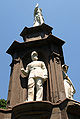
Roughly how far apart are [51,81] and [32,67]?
1.26 meters

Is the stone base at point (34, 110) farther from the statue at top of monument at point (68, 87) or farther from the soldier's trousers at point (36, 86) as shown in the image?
the statue at top of monument at point (68, 87)

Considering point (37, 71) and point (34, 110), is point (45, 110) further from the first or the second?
point (37, 71)

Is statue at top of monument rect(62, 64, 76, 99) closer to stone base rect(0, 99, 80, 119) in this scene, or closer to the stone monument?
the stone monument

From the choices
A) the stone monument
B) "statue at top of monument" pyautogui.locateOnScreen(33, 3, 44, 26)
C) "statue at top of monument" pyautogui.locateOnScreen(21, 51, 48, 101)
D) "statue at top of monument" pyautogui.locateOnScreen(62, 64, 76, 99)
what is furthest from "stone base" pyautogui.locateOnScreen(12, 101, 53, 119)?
"statue at top of monument" pyautogui.locateOnScreen(33, 3, 44, 26)

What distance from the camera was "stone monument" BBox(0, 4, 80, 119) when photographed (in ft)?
23.1

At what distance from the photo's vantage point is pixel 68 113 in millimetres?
6867

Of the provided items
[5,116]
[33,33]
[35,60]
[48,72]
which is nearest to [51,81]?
[48,72]

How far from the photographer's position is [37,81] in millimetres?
8336

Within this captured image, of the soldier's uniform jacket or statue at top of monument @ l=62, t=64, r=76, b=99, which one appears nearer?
the soldier's uniform jacket

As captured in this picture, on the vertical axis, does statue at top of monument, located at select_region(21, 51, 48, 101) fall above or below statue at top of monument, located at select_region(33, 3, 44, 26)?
below

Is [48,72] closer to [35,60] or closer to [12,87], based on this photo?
[35,60]

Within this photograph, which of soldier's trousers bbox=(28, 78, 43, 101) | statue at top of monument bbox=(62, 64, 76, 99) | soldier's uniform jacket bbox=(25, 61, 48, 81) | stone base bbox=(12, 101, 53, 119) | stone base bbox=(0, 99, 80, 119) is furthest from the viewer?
A: statue at top of monument bbox=(62, 64, 76, 99)

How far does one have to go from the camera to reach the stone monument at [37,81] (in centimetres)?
704

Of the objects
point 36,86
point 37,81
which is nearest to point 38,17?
point 37,81
